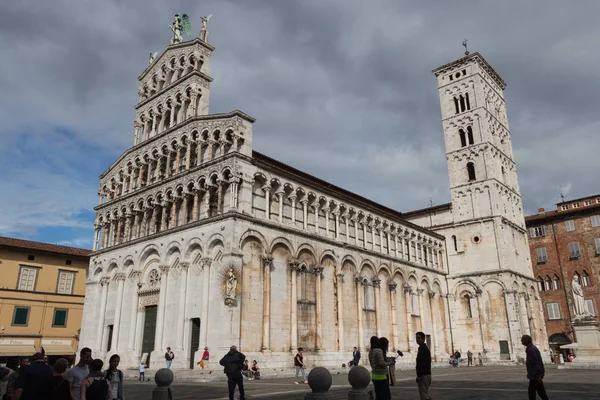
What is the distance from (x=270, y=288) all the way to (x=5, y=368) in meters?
17.5

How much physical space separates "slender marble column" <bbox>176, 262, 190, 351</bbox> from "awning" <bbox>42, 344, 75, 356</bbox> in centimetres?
1920

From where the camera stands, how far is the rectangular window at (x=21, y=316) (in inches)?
1475

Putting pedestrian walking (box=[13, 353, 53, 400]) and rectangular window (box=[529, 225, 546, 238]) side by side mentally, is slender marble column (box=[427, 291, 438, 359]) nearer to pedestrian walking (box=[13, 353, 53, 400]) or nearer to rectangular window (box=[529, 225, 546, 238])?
rectangular window (box=[529, 225, 546, 238])

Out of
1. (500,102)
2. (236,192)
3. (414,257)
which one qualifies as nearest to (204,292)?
(236,192)

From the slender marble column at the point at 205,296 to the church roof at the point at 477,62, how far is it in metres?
37.3

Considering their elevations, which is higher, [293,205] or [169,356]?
[293,205]

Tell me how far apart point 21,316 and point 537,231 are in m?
51.5

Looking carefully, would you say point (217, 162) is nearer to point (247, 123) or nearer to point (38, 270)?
point (247, 123)

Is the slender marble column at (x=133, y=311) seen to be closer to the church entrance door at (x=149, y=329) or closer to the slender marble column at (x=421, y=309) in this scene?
the church entrance door at (x=149, y=329)

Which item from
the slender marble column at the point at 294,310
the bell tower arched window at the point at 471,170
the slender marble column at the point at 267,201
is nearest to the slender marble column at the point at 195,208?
the slender marble column at the point at 267,201

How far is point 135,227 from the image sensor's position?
32531mm

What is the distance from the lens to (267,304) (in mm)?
25734

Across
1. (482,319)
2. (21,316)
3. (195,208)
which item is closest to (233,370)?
(195,208)

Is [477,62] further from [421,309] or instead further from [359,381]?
[359,381]
